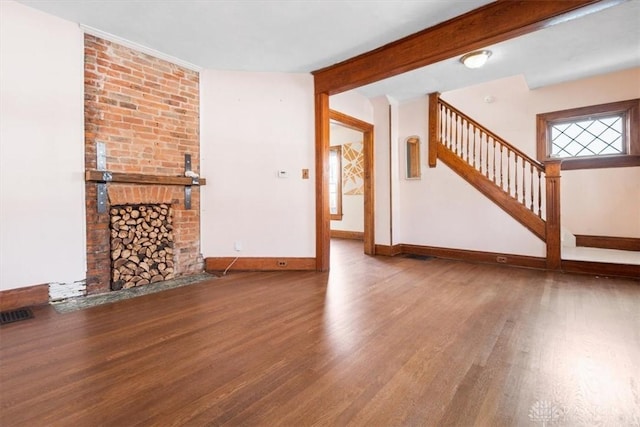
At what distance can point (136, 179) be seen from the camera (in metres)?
3.14

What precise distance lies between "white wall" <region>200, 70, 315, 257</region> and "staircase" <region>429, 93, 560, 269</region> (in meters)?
2.30

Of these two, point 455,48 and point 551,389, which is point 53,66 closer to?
point 455,48

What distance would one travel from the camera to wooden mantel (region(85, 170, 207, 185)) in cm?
288

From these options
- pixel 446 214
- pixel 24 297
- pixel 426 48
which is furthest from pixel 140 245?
pixel 446 214

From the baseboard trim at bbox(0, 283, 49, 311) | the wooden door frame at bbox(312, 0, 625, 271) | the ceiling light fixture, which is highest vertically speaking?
the ceiling light fixture

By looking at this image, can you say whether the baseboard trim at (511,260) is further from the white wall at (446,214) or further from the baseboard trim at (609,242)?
the baseboard trim at (609,242)

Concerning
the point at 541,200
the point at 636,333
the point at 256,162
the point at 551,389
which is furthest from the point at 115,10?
the point at 541,200

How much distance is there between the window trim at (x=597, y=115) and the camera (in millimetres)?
4090

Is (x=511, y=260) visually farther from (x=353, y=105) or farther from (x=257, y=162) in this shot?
(x=257, y=162)

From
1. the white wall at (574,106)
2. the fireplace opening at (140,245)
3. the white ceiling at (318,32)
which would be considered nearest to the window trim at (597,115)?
the white wall at (574,106)

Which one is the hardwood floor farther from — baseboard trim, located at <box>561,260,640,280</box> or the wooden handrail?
the wooden handrail

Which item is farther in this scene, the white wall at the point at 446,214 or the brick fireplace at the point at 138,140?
the white wall at the point at 446,214

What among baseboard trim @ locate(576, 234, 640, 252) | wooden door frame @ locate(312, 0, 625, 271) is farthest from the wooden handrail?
wooden door frame @ locate(312, 0, 625, 271)

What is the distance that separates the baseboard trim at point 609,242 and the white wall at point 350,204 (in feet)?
12.7
